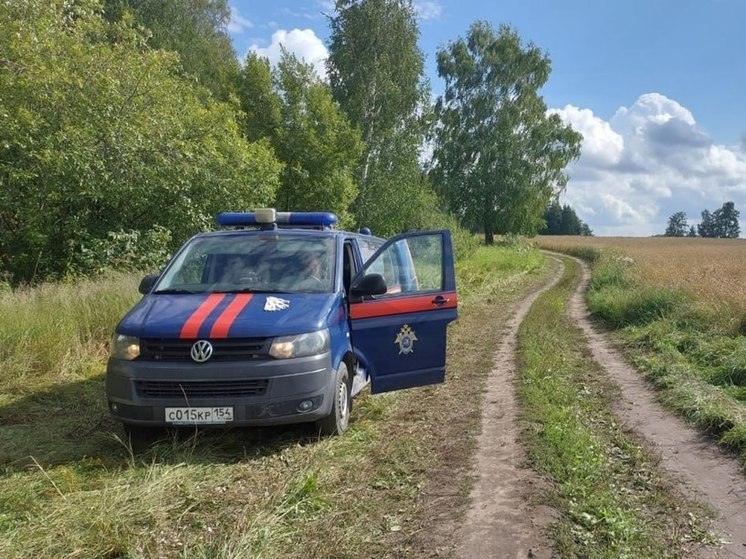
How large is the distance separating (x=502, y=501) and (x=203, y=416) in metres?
2.30

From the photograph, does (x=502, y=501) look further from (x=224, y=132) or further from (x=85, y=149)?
(x=224, y=132)

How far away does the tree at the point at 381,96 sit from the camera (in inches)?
984

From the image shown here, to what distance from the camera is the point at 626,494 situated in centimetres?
398

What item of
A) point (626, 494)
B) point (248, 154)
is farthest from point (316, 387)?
point (248, 154)

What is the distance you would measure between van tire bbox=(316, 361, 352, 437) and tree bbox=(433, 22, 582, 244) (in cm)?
3537

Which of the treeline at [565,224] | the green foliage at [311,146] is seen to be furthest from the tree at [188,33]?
the treeline at [565,224]

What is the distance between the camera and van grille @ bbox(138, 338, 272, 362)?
4.40m

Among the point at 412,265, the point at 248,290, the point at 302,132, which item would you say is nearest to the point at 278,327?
the point at 248,290

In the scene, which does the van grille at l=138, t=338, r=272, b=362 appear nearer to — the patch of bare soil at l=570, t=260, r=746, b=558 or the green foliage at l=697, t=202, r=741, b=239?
the patch of bare soil at l=570, t=260, r=746, b=558

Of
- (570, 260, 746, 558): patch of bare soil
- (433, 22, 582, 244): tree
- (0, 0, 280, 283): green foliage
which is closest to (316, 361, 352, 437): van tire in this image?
(570, 260, 746, 558): patch of bare soil

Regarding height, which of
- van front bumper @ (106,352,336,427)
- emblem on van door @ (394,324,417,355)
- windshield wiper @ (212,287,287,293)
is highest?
windshield wiper @ (212,287,287,293)

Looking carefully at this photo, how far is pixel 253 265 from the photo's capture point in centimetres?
550

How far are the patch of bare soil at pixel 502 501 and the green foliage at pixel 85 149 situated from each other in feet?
29.3

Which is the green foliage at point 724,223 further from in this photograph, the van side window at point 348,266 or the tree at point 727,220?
the van side window at point 348,266
